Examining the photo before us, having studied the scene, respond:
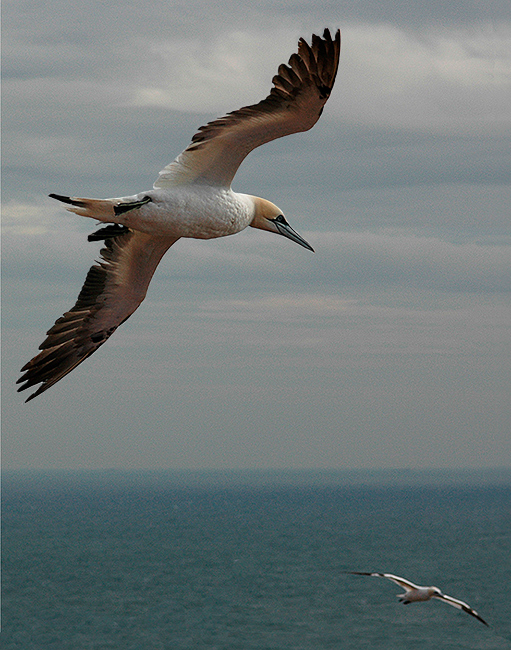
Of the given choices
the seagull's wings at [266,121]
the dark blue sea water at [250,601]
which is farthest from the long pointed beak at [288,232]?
the dark blue sea water at [250,601]

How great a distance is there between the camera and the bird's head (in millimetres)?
19141

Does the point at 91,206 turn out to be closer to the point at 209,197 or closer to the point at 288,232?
the point at 209,197

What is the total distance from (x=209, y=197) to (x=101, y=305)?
15.4 ft

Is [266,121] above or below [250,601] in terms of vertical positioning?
above

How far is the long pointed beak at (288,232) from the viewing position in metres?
19.3

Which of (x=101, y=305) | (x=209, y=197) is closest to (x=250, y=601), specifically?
(x=101, y=305)

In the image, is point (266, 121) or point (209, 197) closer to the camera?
point (266, 121)

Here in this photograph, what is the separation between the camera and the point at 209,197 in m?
17.5

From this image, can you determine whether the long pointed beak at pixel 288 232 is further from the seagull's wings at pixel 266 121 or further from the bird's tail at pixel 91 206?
the bird's tail at pixel 91 206

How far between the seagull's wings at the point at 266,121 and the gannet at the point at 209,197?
15mm

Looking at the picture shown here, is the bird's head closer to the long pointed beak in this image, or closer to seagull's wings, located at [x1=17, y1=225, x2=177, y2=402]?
the long pointed beak

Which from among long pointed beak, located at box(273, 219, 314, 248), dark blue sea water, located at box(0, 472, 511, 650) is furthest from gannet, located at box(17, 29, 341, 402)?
dark blue sea water, located at box(0, 472, 511, 650)

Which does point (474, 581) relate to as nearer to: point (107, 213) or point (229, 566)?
point (229, 566)

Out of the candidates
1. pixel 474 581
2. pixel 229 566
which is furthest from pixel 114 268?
pixel 229 566
